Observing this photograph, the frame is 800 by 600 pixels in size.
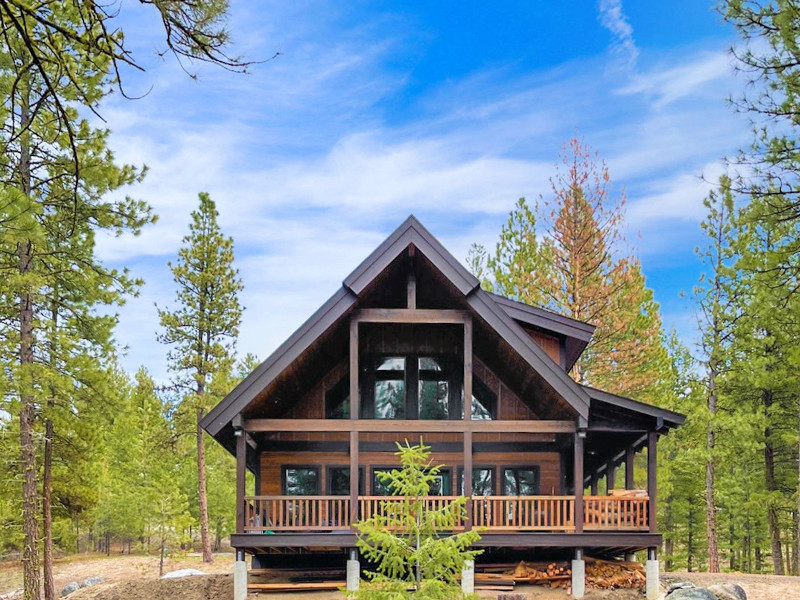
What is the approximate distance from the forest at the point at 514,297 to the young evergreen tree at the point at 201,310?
0.08 meters

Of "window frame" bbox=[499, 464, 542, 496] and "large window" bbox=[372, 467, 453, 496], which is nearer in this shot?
"large window" bbox=[372, 467, 453, 496]

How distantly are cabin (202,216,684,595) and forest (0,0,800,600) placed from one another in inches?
179

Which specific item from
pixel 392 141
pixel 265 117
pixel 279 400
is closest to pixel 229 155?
pixel 265 117

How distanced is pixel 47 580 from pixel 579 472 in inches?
556

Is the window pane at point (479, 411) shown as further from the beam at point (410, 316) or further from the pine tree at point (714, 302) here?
the pine tree at point (714, 302)

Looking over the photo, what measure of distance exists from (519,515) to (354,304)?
5.80 meters

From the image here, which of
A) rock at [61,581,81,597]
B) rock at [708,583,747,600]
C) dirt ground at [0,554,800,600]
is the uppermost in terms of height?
rock at [708,583,747,600]

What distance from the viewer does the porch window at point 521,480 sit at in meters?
19.6

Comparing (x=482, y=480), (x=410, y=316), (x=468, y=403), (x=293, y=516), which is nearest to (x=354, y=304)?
(x=410, y=316)

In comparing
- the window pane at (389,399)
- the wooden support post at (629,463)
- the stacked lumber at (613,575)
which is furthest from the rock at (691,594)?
the window pane at (389,399)

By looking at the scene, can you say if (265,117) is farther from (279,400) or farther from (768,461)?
(768,461)

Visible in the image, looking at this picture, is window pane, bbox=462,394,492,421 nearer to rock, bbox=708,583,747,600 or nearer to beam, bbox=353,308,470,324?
beam, bbox=353,308,470,324

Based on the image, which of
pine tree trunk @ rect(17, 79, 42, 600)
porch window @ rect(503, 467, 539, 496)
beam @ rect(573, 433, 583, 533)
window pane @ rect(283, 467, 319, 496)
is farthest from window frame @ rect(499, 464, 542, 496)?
pine tree trunk @ rect(17, 79, 42, 600)

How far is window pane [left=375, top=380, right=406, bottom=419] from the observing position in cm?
1959
